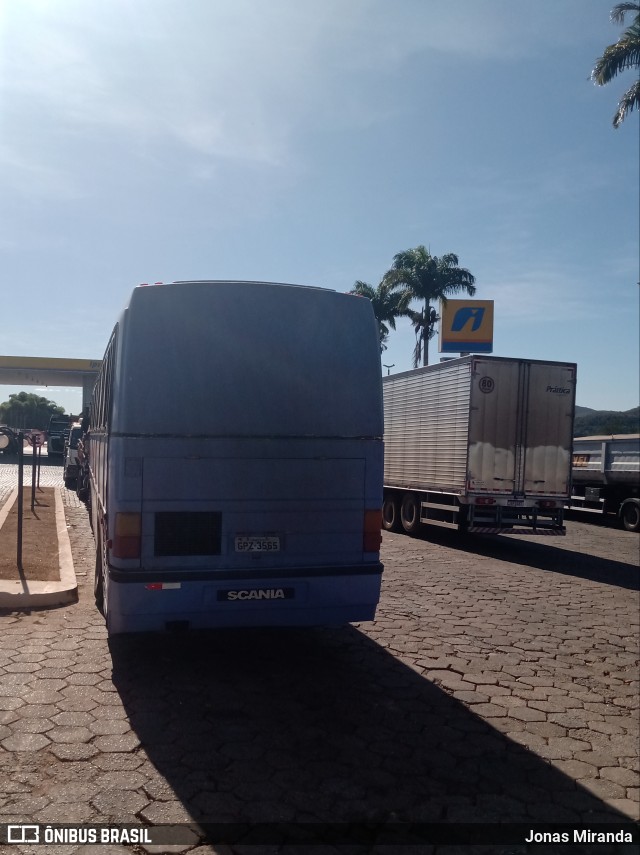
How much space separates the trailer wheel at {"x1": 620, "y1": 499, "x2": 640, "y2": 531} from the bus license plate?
52.0 feet

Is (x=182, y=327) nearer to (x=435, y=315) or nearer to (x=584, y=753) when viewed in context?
(x=584, y=753)

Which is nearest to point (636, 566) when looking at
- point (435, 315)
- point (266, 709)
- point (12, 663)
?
point (266, 709)

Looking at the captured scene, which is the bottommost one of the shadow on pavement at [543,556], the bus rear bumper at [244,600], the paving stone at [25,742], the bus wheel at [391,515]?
the shadow on pavement at [543,556]

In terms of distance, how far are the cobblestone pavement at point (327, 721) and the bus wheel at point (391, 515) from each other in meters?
8.83

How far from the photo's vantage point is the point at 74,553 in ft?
38.9

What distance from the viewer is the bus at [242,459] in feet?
18.4

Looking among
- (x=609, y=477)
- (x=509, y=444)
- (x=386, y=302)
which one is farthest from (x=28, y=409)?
(x=509, y=444)

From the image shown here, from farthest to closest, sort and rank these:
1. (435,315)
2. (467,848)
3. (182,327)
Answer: (435,315), (182,327), (467,848)

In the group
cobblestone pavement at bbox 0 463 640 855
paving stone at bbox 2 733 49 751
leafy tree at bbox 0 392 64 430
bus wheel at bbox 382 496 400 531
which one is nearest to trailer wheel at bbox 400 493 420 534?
bus wheel at bbox 382 496 400 531

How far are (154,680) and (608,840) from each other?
3439 millimetres

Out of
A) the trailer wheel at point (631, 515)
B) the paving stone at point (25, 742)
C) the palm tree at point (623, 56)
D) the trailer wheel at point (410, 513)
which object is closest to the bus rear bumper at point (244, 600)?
the paving stone at point (25, 742)

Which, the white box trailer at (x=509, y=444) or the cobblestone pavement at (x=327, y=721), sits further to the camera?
the white box trailer at (x=509, y=444)

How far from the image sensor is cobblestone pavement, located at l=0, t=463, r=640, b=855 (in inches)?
161

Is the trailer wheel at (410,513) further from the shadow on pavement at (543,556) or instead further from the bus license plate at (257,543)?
the bus license plate at (257,543)
